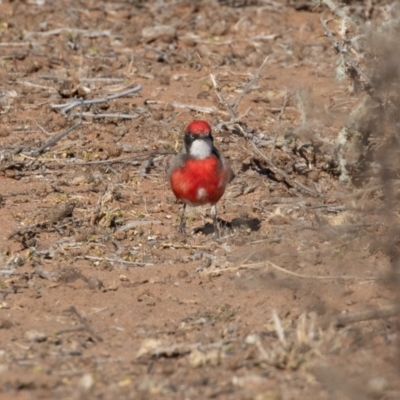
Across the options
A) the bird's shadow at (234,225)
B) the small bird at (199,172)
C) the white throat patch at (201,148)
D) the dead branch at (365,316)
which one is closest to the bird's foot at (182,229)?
the small bird at (199,172)

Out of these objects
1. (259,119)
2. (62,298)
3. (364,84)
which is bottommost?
(62,298)

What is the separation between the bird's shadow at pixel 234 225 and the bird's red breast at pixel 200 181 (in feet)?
Answer: 0.90

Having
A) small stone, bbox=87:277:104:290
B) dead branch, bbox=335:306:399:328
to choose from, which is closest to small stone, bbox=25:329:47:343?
small stone, bbox=87:277:104:290

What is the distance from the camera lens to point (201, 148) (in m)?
8.35

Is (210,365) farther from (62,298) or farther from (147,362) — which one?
(62,298)

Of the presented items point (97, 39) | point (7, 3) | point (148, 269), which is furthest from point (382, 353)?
point (7, 3)

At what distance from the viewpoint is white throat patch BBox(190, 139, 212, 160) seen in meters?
8.34

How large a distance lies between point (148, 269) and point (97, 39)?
19.4ft

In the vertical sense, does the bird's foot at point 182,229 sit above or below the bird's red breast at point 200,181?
below

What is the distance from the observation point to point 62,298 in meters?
6.94

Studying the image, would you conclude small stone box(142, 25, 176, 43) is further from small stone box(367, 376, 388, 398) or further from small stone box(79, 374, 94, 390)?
small stone box(367, 376, 388, 398)

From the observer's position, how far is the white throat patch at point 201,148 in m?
8.34

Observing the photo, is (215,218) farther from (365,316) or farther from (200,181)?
(365,316)

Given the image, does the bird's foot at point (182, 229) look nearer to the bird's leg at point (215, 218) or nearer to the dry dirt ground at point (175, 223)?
the dry dirt ground at point (175, 223)
